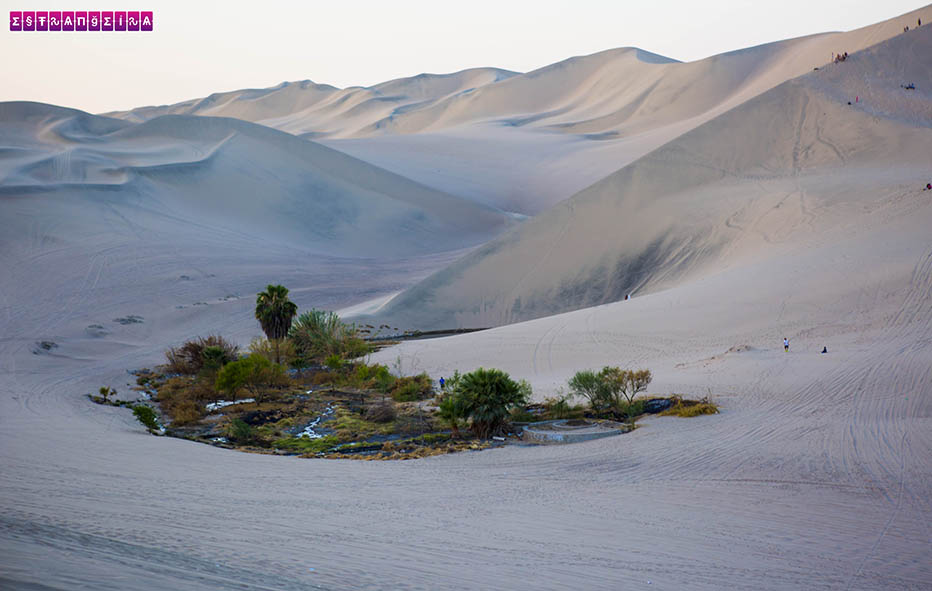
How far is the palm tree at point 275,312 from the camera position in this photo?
2819 centimetres

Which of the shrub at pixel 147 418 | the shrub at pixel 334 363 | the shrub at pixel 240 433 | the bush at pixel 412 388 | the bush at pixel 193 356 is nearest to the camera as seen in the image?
the shrub at pixel 240 433

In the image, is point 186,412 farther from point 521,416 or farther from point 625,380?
point 625,380

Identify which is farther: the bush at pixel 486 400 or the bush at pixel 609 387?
the bush at pixel 609 387

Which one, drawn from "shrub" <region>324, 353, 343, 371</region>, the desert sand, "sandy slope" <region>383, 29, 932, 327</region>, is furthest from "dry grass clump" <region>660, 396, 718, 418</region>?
"sandy slope" <region>383, 29, 932, 327</region>

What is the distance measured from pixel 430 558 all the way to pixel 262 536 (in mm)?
1842

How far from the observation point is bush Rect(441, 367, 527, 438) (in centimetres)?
1673

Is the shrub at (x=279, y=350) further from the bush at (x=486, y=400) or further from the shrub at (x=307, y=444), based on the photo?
the bush at (x=486, y=400)

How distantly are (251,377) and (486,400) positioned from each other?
925cm

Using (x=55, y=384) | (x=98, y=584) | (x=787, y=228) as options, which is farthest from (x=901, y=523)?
(x=787, y=228)

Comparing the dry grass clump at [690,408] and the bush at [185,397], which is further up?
the dry grass clump at [690,408]

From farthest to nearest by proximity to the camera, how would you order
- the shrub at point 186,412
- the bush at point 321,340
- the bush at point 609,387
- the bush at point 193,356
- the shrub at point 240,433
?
the bush at point 321,340, the bush at point 193,356, the shrub at point 186,412, the bush at point 609,387, the shrub at point 240,433

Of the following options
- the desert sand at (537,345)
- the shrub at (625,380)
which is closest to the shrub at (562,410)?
the shrub at (625,380)

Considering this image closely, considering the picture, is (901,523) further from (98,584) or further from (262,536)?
(98,584)

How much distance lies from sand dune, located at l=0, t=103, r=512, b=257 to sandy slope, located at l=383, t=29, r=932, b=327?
2099 cm
